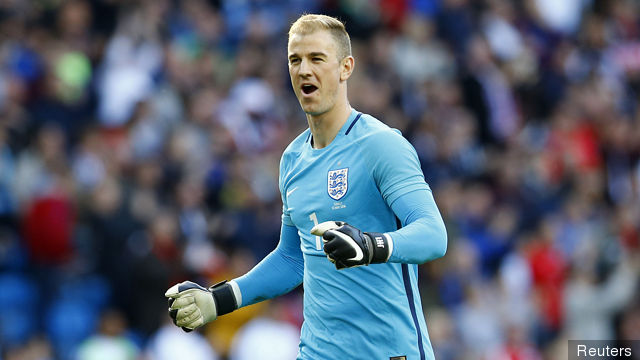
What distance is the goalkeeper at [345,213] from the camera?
4508 millimetres

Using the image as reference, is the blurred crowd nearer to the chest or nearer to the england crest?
the chest

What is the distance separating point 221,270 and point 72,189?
5.79 ft

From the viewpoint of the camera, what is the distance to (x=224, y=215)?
11.4 m

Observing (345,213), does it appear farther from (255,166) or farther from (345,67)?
(255,166)

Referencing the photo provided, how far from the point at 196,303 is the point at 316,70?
1.27 m

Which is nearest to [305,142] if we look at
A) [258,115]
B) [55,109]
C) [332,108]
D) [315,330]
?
[332,108]

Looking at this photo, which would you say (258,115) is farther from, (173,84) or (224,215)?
(224,215)

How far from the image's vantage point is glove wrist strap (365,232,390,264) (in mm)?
4105

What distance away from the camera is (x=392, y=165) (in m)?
4.52

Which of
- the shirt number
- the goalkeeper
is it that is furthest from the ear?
the shirt number

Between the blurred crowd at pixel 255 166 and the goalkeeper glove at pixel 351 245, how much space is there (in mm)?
6371

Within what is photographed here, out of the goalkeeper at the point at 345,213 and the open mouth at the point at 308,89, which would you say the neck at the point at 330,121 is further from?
the open mouth at the point at 308,89

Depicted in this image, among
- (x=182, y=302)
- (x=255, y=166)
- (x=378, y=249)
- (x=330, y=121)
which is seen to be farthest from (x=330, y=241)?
(x=255, y=166)

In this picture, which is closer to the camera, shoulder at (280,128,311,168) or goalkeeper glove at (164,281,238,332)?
goalkeeper glove at (164,281,238,332)
